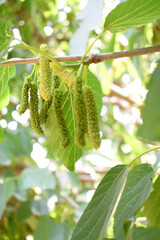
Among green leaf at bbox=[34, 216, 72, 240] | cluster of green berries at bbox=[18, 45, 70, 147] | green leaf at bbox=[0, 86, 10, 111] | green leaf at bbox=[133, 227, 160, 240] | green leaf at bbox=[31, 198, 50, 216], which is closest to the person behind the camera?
green leaf at bbox=[133, 227, 160, 240]

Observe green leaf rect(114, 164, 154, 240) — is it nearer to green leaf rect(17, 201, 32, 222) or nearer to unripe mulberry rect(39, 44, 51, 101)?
unripe mulberry rect(39, 44, 51, 101)

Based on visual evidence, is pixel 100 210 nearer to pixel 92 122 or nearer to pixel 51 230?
pixel 92 122

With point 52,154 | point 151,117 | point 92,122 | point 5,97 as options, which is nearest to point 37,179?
point 52,154

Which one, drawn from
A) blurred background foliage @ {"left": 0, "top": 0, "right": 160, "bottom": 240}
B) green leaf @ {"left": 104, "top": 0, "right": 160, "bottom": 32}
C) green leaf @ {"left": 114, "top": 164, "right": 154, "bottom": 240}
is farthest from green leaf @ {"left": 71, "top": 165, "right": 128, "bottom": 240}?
blurred background foliage @ {"left": 0, "top": 0, "right": 160, "bottom": 240}

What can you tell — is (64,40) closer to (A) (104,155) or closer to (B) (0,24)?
(A) (104,155)

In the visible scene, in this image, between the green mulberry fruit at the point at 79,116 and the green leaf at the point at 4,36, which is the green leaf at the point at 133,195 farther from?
the green leaf at the point at 4,36

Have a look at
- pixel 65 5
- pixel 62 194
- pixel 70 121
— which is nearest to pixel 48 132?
pixel 70 121
